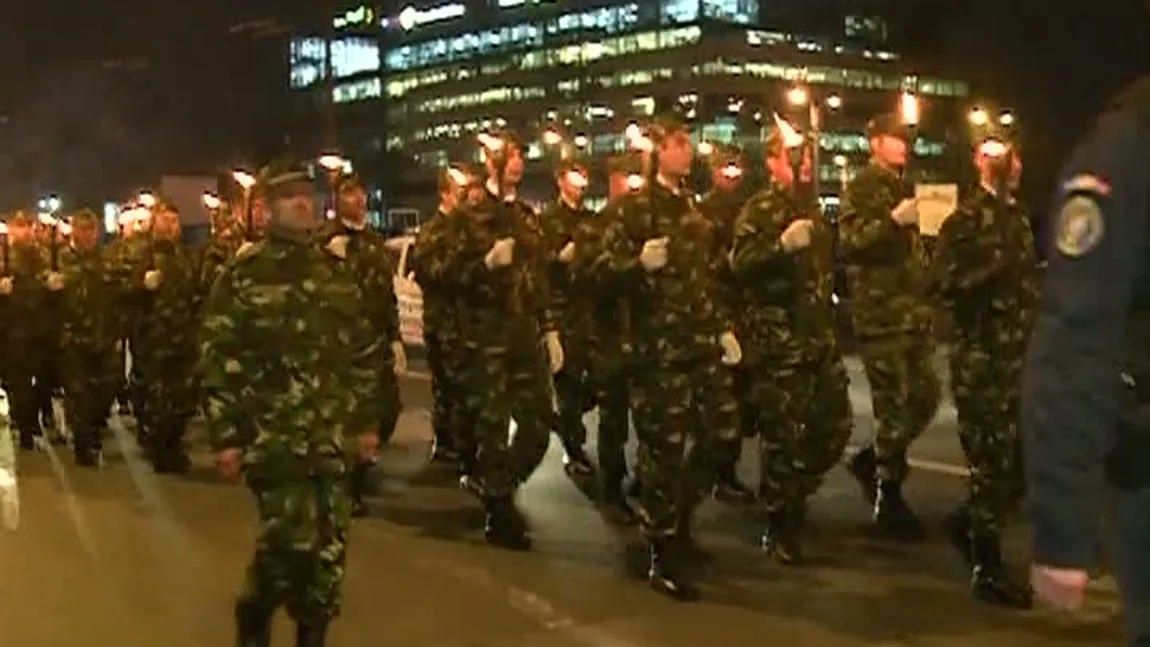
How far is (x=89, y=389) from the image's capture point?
1325cm

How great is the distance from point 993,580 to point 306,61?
3087 inches

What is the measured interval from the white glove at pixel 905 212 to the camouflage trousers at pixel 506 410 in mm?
2090

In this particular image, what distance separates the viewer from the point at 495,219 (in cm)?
955

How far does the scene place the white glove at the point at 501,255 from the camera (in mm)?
9227

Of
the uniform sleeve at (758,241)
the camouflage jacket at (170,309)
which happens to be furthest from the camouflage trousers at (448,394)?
the camouflage jacket at (170,309)

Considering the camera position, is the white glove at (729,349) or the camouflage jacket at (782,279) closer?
the white glove at (729,349)

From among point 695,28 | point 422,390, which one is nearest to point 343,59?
point 695,28

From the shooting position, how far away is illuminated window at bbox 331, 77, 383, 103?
4675 inches

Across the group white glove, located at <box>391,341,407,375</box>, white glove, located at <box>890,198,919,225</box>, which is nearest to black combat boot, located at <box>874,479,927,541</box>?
white glove, located at <box>890,198,919,225</box>

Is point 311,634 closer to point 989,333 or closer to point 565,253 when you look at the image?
point 989,333

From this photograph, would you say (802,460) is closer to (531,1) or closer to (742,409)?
(742,409)

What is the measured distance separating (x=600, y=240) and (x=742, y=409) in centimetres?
202

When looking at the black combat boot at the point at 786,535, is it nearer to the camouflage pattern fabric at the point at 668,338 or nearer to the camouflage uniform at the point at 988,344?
the camouflage pattern fabric at the point at 668,338

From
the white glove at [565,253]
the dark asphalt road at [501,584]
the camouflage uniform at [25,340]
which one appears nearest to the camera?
the dark asphalt road at [501,584]
